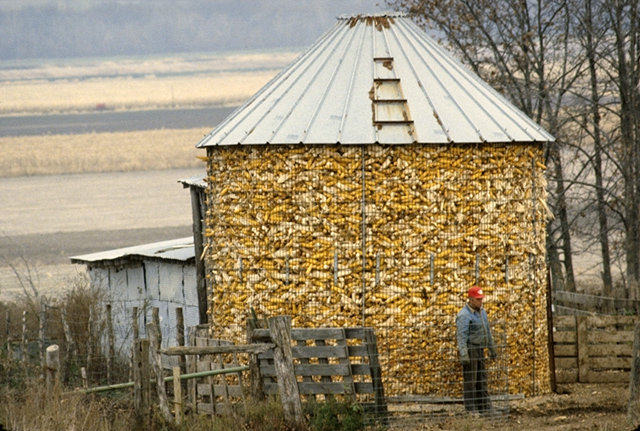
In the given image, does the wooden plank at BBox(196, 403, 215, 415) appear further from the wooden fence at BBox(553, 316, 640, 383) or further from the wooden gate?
the wooden fence at BBox(553, 316, 640, 383)

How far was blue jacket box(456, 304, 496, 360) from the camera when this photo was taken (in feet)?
42.8

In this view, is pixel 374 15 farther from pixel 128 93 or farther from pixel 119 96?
pixel 128 93

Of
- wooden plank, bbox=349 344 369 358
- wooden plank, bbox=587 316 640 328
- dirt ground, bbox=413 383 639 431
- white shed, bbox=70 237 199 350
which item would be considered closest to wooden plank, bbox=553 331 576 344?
wooden plank, bbox=587 316 640 328

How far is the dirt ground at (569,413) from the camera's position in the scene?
39.6 ft

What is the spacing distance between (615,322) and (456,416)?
4.56 m

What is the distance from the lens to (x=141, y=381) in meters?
11.0

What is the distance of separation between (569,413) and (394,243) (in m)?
3.08

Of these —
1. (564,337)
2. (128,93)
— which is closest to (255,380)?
(564,337)

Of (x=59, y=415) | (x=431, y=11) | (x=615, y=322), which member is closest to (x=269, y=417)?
(x=59, y=415)

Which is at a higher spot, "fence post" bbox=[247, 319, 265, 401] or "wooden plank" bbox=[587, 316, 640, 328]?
"wooden plank" bbox=[587, 316, 640, 328]

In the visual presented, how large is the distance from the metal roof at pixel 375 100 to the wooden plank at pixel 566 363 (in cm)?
329

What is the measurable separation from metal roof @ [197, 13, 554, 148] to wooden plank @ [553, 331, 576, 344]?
9.56ft

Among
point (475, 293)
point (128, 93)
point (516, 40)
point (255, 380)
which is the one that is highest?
point (128, 93)

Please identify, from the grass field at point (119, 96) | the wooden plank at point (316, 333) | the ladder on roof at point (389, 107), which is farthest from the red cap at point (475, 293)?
the grass field at point (119, 96)
